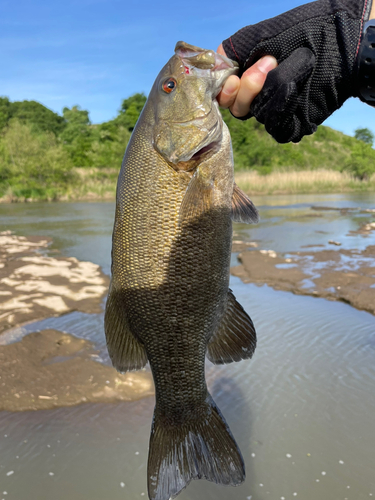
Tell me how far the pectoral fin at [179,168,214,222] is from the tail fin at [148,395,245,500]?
1107mm

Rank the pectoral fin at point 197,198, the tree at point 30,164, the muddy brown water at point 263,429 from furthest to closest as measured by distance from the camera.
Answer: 1. the tree at point 30,164
2. the muddy brown water at point 263,429
3. the pectoral fin at point 197,198

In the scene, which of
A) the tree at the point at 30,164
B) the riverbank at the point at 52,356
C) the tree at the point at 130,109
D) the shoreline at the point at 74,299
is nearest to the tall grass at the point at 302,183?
the tree at the point at 30,164

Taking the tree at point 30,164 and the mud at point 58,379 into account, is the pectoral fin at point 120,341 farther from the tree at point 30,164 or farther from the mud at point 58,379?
the tree at point 30,164

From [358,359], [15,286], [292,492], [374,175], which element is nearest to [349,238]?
[358,359]

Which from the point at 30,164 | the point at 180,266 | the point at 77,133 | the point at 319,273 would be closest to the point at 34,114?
the point at 77,133

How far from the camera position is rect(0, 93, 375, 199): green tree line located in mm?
35312

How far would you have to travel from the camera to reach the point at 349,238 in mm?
12461

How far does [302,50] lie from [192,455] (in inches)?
88.9

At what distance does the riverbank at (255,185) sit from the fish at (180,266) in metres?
30.0

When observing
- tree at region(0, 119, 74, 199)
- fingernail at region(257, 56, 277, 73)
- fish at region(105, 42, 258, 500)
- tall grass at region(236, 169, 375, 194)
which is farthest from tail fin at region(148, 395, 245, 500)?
tree at region(0, 119, 74, 199)

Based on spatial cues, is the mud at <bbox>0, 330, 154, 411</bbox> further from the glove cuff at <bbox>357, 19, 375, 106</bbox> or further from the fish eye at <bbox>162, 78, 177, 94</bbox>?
Answer: the glove cuff at <bbox>357, 19, 375, 106</bbox>

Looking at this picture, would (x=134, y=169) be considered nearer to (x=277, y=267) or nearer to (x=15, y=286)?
(x=15, y=286)

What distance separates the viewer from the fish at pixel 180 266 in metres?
2.14

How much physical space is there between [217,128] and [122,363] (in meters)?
1.40
